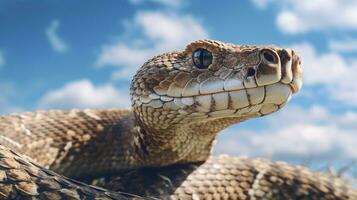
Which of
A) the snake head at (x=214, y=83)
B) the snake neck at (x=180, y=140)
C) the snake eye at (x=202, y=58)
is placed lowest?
the snake neck at (x=180, y=140)

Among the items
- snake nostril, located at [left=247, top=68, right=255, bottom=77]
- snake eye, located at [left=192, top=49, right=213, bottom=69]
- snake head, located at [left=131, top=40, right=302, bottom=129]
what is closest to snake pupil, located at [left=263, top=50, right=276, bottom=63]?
snake head, located at [left=131, top=40, right=302, bottom=129]

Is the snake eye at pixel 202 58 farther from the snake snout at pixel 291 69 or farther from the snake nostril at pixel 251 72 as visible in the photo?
the snake snout at pixel 291 69

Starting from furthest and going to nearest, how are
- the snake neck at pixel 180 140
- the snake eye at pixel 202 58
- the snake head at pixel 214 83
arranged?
1. the snake neck at pixel 180 140
2. the snake eye at pixel 202 58
3. the snake head at pixel 214 83

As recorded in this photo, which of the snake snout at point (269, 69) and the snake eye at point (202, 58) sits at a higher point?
the snake eye at point (202, 58)

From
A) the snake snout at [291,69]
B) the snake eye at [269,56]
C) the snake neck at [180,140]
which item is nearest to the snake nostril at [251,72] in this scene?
the snake eye at [269,56]

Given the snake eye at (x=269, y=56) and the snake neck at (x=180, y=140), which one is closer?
the snake eye at (x=269, y=56)

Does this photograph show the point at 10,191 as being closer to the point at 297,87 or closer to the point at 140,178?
the point at 297,87

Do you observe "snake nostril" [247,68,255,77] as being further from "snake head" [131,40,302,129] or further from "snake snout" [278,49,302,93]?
"snake snout" [278,49,302,93]

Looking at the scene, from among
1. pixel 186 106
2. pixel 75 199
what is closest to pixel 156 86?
pixel 186 106
